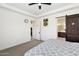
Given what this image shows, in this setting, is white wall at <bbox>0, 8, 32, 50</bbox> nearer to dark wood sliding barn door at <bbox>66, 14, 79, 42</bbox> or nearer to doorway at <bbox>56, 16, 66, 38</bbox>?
doorway at <bbox>56, 16, 66, 38</bbox>

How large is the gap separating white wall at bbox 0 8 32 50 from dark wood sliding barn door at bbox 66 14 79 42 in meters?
2.51

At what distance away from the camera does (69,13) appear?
3.58 metres

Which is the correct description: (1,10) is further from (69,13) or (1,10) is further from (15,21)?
(69,13)

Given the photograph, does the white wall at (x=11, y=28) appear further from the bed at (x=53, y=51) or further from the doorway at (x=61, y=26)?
the doorway at (x=61, y=26)

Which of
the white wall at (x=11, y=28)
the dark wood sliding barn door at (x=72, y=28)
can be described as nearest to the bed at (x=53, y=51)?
the dark wood sliding barn door at (x=72, y=28)

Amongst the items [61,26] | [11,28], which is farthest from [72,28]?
[11,28]

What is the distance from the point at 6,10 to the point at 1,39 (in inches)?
50.1

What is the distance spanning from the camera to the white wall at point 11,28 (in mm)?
3292

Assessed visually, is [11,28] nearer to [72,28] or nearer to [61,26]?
[72,28]

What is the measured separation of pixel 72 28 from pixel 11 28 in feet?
9.10

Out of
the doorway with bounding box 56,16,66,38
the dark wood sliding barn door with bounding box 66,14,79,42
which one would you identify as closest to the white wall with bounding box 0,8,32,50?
the doorway with bounding box 56,16,66,38

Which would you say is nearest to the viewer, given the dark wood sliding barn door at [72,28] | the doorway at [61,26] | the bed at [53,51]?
the bed at [53,51]

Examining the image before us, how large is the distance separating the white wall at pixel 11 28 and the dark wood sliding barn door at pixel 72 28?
2.51m

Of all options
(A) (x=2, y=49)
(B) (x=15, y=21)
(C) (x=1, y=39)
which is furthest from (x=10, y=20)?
(A) (x=2, y=49)
